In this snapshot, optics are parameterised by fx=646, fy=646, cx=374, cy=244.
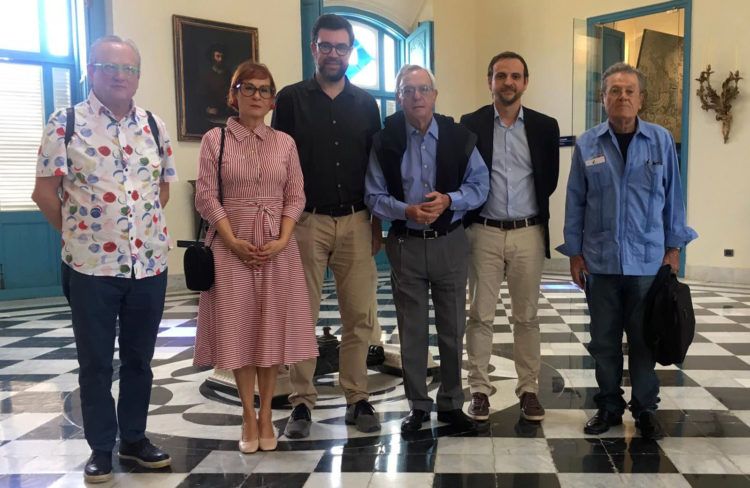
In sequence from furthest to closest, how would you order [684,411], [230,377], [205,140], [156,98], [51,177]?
[156,98] → [230,377] → [684,411] → [205,140] → [51,177]

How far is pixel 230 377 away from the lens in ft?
12.0

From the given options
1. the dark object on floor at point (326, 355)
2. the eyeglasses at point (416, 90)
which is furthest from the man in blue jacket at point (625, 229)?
the dark object on floor at point (326, 355)

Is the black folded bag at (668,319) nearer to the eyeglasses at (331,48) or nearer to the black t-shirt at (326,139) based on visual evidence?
the black t-shirt at (326,139)

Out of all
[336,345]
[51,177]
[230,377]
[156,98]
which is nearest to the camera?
[51,177]

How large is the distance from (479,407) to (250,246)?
4.38ft

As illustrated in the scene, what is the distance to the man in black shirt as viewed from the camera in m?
2.88

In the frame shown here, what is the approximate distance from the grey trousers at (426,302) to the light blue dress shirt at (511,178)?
230mm

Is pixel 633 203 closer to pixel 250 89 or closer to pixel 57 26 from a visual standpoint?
pixel 250 89

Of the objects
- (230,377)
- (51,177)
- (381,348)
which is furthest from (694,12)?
(51,177)

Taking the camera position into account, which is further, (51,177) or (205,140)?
(205,140)

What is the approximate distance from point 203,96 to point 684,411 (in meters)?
6.37

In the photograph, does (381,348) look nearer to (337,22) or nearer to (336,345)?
(336,345)

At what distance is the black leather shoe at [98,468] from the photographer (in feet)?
7.98

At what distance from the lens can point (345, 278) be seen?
298cm
